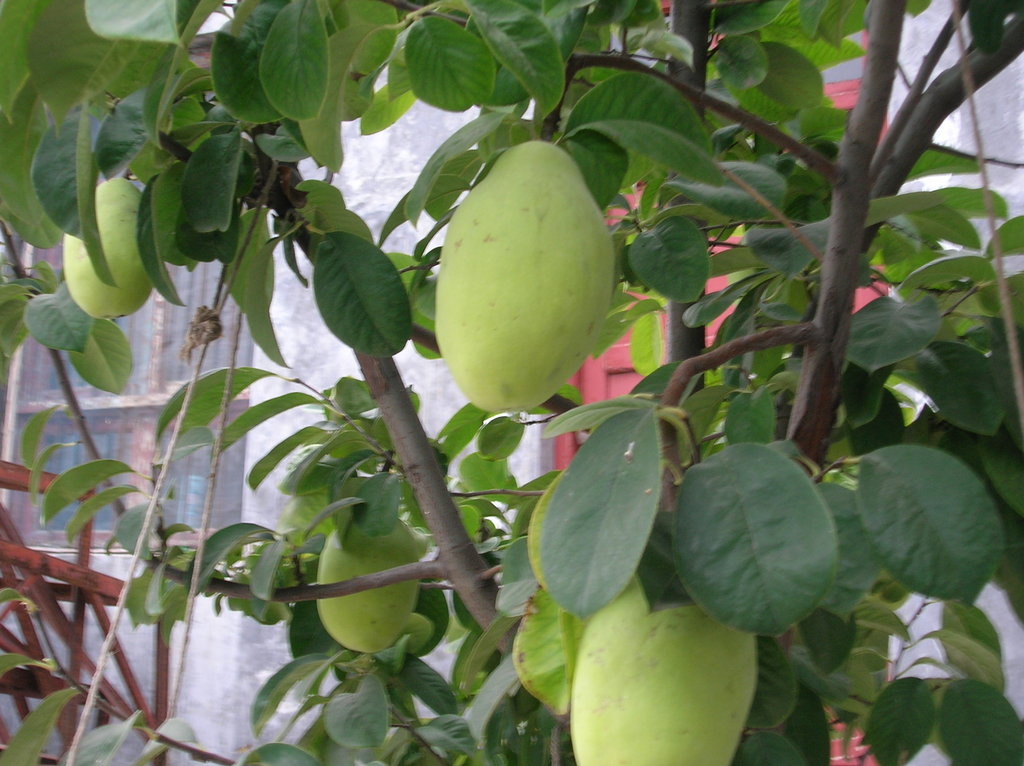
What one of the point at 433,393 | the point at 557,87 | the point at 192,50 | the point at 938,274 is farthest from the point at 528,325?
the point at 192,50

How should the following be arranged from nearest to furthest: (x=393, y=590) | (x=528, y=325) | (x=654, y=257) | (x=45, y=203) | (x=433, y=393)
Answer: (x=528, y=325) → (x=45, y=203) → (x=654, y=257) → (x=393, y=590) → (x=433, y=393)

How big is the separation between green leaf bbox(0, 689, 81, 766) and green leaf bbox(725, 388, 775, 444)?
52 cm

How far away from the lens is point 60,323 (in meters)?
0.76

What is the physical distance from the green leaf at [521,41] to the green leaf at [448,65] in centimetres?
4

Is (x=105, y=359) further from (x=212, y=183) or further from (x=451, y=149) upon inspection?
(x=451, y=149)

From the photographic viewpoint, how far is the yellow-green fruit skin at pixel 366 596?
764mm

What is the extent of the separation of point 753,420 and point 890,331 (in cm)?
10

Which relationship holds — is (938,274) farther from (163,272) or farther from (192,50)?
(192,50)

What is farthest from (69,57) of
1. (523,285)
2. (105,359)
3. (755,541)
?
(105,359)

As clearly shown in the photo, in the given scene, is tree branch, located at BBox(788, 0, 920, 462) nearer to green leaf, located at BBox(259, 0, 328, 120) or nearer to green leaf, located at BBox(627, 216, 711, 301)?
green leaf, located at BBox(627, 216, 711, 301)

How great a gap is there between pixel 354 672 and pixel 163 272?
44cm

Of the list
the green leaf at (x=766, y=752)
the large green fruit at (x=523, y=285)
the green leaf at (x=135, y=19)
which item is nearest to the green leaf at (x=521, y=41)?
the large green fruit at (x=523, y=285)

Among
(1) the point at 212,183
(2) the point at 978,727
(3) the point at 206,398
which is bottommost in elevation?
(2) the point at 978,727

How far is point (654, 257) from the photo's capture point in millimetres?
632
